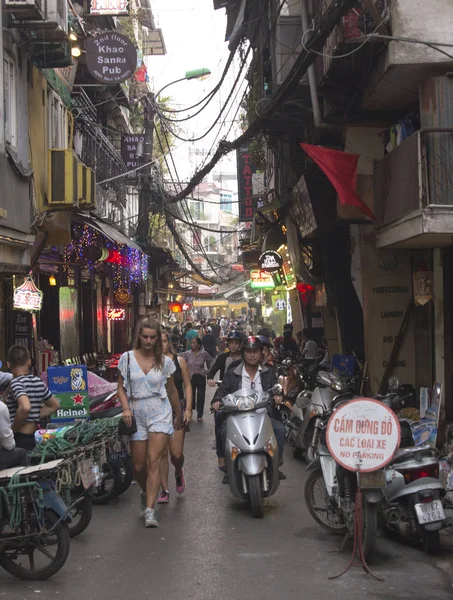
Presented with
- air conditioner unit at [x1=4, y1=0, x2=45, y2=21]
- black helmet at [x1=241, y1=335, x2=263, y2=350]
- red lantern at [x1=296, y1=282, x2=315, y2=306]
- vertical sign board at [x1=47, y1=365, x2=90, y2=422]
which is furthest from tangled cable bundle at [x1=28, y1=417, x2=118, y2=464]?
red lantern at [x1=296, y1=282, x2=315, y2=306]

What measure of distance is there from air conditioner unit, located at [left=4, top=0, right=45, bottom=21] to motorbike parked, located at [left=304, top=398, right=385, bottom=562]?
7.90 meters

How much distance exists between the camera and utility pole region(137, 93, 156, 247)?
931 inches

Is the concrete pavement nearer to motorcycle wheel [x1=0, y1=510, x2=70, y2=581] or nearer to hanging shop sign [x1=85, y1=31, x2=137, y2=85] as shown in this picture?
motorcycle wheel [x1=0, y1=510, x2=70, y2=581]

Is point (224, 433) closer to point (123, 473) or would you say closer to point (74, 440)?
point (123, 473)

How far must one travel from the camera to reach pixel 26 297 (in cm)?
1338

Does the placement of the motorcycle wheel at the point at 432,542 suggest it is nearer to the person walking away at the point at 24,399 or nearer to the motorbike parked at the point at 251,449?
the motorbike parked at the point at 251,449

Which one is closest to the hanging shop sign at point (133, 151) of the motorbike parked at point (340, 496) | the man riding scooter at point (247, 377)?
the man riding scooter at point (247, 377)

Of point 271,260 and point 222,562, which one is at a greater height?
point 271,260

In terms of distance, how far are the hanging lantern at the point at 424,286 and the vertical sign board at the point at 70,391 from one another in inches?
203

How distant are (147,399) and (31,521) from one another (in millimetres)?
2117

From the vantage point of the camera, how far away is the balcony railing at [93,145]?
19.1m

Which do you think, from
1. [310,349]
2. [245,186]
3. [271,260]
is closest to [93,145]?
[271,260]

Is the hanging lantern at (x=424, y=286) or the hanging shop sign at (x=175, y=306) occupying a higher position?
the hanging shop sign at (x=175, y=306)

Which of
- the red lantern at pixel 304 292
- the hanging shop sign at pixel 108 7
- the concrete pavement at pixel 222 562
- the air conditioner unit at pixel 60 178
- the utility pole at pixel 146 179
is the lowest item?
the concrete pavement at pixel 222 562
